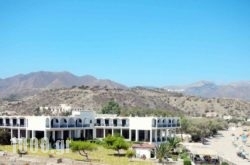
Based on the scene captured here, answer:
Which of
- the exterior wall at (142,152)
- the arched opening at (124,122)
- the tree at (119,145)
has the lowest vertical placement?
the exterior wall at (142,152)

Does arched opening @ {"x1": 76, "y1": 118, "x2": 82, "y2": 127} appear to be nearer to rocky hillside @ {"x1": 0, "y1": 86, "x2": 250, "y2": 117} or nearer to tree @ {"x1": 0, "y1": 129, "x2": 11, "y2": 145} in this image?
tree @ {"x1": 0, "y1": 129, "x2": 11, "y2": 145}

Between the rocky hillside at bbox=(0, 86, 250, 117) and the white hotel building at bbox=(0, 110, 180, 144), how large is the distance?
47.3 meters

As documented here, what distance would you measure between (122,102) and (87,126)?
72772 mm

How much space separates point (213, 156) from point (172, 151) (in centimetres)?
561

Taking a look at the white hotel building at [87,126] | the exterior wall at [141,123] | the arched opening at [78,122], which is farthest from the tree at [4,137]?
the exterior wall at [141,123]

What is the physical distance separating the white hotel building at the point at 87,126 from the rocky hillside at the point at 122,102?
4727 centimetres

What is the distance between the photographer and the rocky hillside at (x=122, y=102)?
13350cm

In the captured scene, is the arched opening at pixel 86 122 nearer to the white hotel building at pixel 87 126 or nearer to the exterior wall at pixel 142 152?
the white hotel building at pixel 87 126

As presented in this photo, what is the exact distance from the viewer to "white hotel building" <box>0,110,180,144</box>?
62906 millimetres

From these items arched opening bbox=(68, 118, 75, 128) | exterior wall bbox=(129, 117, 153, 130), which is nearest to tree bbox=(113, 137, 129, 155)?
exterior wall bbox=(129, 117, 153, 130)

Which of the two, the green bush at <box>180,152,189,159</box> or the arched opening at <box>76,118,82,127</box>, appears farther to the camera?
the arched opening at <box>76,118,82,127</box>

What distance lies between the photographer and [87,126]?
2687 inches

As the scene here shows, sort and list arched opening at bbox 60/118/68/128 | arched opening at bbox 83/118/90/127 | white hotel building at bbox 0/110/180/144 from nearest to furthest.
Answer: white hotel building at bbox 0/110/180/144
arched opening at bbox 60/118/68/128
arched opening at bbox 83/118/90/127

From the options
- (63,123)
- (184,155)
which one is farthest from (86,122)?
(184,155)
